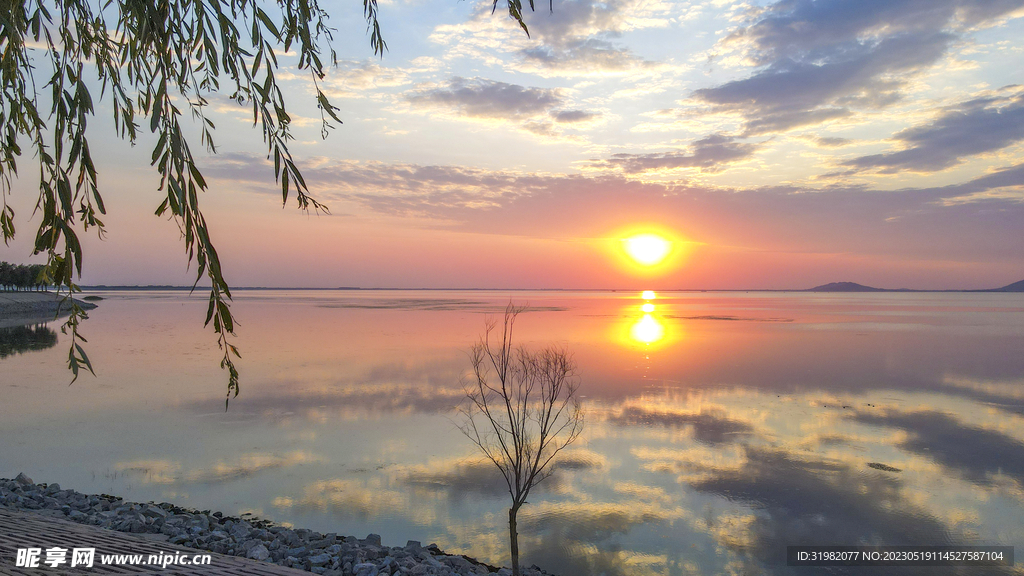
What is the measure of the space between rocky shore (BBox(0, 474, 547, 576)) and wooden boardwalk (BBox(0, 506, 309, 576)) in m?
0.42

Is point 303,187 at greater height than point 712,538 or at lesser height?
greater

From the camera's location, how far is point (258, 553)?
22.6ft

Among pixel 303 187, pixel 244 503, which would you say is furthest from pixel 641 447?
pixel 303 187

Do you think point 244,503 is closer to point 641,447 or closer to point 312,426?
point 312,426

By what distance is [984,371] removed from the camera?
2256 cm

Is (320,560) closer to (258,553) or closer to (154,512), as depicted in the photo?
(258,553)

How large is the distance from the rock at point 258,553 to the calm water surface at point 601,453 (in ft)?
5.17

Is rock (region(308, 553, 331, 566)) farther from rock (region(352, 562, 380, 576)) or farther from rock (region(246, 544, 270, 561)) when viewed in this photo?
rock (region(246, 544, 270, 561))

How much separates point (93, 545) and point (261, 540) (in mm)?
2053

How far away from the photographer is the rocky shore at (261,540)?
272 inches

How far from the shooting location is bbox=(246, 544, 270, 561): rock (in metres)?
6.86

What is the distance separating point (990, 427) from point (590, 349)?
1755 cm

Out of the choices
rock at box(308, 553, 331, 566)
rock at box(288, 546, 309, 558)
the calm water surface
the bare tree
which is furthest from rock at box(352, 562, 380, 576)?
the bare tree

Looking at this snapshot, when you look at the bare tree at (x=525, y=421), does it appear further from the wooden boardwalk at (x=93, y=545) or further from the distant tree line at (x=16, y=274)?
the distant tree line at (x=16, y=274)
